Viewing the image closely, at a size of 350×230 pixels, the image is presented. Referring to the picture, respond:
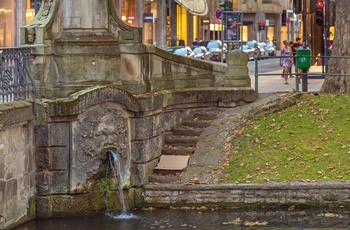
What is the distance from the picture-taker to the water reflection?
17.0 metres

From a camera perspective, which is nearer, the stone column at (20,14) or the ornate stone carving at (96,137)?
the ornate stone carving at (96,137)

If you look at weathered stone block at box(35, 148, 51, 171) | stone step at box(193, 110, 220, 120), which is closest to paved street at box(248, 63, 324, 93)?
stone step at box(193, 110, 220, 120)

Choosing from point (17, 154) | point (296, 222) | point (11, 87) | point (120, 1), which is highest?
point (120, 1)

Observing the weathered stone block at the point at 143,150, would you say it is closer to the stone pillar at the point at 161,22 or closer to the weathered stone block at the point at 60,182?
the weathered stone block at the point at 60,182

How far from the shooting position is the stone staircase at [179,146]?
65.2 feet

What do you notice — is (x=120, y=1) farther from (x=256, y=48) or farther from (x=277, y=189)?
(x=277, y=189)

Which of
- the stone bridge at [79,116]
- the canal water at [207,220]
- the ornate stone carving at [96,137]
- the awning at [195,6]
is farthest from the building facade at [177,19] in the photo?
the canal water at [207,220]

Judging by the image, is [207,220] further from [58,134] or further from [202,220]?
[58,134]

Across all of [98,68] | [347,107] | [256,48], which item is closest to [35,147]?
[98,68]

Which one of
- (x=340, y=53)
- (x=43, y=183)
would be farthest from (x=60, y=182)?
(x=340, y=53)

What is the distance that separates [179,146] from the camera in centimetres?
2112

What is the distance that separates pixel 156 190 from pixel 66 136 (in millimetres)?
2064

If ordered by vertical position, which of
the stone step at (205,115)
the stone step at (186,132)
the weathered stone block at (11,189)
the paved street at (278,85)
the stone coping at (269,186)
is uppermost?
the paved street at (278,85)

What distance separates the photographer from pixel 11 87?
17406 mm
